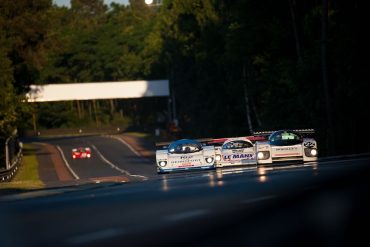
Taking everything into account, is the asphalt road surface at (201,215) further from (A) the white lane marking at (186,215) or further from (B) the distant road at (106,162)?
(B) the distant road at (106,162)

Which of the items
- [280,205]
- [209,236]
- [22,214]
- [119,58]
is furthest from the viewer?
[119,58]

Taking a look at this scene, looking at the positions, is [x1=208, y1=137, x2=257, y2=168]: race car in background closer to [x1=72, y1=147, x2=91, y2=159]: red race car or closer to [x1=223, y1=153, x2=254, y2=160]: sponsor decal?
[x1=223, y1=153, x2=254, y2=160]: sponsor decal

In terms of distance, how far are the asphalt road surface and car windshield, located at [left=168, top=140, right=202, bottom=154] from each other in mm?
23291

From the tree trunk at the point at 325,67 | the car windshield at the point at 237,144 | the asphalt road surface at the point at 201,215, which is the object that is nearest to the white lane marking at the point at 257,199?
the asphalt road surface at the point at 201,215

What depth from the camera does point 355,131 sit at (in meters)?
43.7

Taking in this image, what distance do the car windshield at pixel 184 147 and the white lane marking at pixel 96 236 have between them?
2674cm

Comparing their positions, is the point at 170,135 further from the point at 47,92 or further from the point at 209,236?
the point at 209,236

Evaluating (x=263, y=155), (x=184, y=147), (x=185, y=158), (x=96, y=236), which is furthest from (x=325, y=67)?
(x=96, y=236)

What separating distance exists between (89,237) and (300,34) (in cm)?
5247

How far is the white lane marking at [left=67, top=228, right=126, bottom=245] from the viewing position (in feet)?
16.4

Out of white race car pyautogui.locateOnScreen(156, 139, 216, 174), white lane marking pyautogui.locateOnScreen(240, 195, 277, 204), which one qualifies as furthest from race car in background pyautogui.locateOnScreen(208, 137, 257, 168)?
white lane marking pyautogui.locateOnScreen(240, 195, 277, 204)

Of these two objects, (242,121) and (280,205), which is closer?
(280,205)

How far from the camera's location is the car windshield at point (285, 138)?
33.0m

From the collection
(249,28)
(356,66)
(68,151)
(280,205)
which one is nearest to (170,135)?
(68,151)
